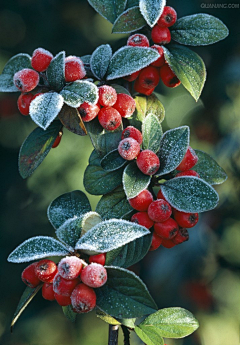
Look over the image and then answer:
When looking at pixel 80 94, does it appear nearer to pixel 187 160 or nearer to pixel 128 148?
pixel 128 148

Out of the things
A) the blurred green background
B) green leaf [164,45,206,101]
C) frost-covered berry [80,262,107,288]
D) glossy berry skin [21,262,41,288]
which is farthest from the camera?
the blurred green background

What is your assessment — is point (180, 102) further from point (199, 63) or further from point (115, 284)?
point (115, 284)

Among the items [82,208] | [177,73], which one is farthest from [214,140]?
[82,208]

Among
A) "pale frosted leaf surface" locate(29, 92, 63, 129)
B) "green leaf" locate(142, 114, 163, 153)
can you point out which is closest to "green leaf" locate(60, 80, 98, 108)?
"pale frosted leaf surface" locate(29, 92, 63, 129)

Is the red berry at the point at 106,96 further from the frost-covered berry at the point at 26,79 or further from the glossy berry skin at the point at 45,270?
the glossy berry skin at the point at 45,270

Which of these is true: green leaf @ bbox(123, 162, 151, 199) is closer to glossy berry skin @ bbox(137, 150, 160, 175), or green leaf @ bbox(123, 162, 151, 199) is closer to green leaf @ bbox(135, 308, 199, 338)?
glossy berry skin @ bbox(137, 150, 160, 175)

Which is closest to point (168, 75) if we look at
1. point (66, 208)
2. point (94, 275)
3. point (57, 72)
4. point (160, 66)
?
point (160, 66)
